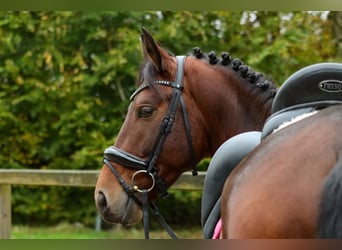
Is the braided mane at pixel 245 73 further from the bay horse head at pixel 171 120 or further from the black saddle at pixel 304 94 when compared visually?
the black saddle at pixel 304 94

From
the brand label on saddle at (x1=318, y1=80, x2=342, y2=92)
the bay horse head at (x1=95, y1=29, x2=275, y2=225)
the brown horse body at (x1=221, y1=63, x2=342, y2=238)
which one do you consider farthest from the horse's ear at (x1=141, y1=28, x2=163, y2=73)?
the brown horse body at (x1=221, y1=63, x2=342, y2=238)

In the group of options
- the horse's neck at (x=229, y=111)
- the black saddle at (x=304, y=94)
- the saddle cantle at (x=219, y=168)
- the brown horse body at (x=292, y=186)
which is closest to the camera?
the brown horse body at (x=292, y=186)

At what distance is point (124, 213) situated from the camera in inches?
110

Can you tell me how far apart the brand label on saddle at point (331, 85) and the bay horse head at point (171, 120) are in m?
0.92

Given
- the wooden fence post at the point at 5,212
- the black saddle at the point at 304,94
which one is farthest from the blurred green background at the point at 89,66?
the black saddle at the point at 304,94

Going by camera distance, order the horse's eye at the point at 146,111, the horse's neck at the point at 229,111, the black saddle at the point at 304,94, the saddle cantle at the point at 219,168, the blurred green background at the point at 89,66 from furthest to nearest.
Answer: the blurred green background at the point at 89,66, the horse's neck at the point at 229,111, the horse's eye at the point at 146,111, the saddle cantle at the point at 219,168, the black saddle at the point at 304,94

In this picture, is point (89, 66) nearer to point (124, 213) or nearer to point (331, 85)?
point (124, 213)

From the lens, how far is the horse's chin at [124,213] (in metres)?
2.78

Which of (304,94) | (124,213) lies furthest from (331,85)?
Answer: (124,213)

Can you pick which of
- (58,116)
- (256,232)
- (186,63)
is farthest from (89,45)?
(256,232)

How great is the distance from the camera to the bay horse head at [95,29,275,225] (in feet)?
9.02

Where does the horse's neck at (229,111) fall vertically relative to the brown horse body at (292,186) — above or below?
below

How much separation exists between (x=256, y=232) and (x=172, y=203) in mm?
6663

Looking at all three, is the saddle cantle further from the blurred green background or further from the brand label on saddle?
the blurred green background
